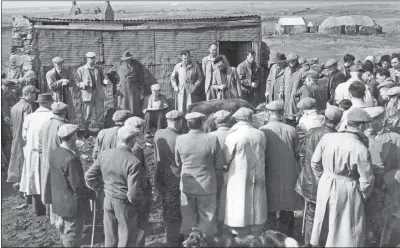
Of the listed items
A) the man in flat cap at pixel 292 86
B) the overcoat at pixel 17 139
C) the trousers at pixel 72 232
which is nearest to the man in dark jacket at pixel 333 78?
the man in flat cap at pixel 292 86

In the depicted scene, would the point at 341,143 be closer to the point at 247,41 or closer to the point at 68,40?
the point at 247,41

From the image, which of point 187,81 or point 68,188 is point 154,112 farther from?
point 68,188

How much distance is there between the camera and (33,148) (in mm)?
7355

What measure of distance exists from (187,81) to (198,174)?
5.47m

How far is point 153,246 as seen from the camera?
660 centimetres

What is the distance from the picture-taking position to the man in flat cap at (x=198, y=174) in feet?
19.7

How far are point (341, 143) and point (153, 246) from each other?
3.03 metres

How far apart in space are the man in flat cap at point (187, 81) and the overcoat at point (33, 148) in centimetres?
444

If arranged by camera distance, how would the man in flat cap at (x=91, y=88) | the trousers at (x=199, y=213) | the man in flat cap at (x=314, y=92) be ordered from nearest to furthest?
the trousers at (x=199, y=213)
the man in flat cap at (x=314, y=92)
the man in flat cap at (x=91, y=88)

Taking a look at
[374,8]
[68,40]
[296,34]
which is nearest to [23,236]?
[68,40]

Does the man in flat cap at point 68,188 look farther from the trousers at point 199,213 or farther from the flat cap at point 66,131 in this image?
the trousers at point 199,213

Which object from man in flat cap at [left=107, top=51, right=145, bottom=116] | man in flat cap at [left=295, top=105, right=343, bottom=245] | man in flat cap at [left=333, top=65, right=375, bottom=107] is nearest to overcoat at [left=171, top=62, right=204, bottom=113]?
man in flat cap at [left=107, top=51, right=145, bottom=116]

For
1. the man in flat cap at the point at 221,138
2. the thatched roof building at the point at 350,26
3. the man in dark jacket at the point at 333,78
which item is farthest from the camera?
the thatched roof building at the point at 350,26

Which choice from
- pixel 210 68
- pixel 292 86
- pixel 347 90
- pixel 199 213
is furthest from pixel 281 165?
pixel 210 68
